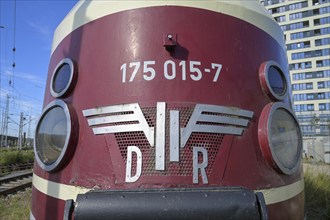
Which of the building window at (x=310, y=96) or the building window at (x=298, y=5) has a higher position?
the building window at (x=298, y=5)

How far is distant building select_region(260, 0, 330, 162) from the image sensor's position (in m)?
57.7

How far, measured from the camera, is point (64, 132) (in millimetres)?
2338

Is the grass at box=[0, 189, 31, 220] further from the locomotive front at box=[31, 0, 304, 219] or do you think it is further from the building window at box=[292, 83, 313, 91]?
the building window at box=[292, 83, 313, 91]

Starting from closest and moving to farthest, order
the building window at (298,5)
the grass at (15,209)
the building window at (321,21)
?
the grass at (15,209) → the building window at (321,21) → the building window at (298,5)

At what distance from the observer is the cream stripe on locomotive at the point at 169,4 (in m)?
2.46

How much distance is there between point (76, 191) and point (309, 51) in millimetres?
63899

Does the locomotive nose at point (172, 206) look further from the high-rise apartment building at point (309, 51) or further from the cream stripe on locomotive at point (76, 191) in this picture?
the high-rise apartment building at point (309, 51)

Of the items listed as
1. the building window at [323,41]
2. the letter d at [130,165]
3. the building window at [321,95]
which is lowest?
the letter d at [130,165]

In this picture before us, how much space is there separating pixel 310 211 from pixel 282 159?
370 cm

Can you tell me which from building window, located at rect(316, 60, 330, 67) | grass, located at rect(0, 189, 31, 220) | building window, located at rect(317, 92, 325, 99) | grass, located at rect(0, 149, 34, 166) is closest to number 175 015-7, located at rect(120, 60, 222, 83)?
grass, located at rect(0, 189, 31, 220)

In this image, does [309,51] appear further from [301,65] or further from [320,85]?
[320,85]

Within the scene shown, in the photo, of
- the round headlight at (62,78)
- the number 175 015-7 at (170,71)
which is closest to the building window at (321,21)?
the number 175 015-7 at (170,71)

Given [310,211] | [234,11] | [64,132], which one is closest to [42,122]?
[64,132]

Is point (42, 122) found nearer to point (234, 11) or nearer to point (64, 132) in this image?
point (64, 132)
